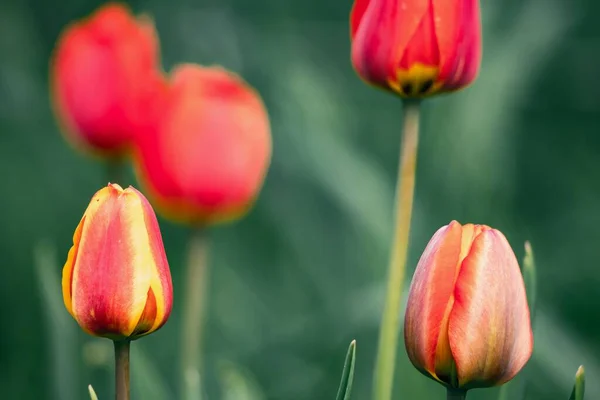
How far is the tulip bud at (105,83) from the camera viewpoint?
4.21 feet

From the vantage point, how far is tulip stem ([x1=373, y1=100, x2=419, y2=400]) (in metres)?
0.72

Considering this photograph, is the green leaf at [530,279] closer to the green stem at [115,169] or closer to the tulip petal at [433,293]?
the tulip petal at [433,293]

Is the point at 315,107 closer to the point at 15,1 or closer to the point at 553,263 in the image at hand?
the point at 553,263

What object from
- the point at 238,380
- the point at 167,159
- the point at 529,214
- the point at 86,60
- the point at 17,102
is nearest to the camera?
the point at 238,380

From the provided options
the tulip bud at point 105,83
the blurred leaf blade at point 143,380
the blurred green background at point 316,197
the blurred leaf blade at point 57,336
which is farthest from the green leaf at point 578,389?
the tulip bud at point 105,83

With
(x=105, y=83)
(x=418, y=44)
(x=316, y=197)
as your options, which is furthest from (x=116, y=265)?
(x=316, y=197)

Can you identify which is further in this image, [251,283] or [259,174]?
[251,283]

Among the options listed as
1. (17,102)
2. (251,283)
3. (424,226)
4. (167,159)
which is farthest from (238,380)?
(17,102)

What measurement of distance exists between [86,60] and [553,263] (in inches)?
33.2

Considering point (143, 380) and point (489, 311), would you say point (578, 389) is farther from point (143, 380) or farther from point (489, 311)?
point (143, 380)

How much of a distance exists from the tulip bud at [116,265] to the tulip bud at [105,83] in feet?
2.08

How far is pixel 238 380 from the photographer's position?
36.7 inches

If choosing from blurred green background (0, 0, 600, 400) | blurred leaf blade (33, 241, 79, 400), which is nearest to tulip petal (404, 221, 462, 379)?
blurred green background (0, 0, 600, 400)

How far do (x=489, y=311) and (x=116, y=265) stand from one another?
0.20 metres
